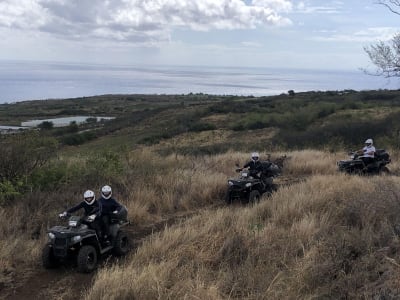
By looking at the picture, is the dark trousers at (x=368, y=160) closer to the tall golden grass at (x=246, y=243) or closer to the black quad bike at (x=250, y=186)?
the tall golden grass at (x=246, y=243)

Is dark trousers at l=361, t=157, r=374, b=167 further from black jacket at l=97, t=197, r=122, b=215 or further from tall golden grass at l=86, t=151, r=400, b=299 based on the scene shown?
black jacket at l=97, t=197, r=122, b=215

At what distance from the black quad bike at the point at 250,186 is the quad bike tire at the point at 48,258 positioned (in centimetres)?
495

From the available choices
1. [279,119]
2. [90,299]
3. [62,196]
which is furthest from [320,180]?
[279,119]

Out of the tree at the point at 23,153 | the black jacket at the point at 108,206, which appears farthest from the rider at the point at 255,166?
the black jacket at the point at 108,206

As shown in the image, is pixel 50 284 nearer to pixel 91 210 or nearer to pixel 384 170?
pixel 91 210

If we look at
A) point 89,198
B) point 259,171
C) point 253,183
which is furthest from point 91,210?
point 259,171

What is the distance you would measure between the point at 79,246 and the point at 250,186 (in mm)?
5102

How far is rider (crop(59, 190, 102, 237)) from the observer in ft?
23.5

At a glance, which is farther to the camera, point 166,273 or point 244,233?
point 244,233

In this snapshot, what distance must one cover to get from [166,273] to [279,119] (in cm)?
3654

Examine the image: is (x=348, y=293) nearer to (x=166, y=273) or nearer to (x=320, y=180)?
(x=166, y=273)

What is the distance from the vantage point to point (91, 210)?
24.3 feet

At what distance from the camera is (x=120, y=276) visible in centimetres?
559

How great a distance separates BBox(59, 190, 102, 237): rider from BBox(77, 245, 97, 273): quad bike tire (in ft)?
1.34
